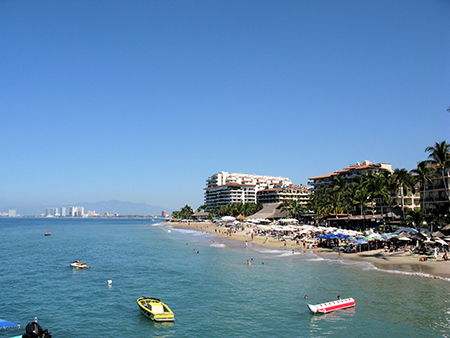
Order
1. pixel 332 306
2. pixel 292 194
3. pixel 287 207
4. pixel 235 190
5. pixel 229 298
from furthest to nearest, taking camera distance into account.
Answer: pixel 235 190
pixel 292 194
pixel 287 207
pixel 229 298
pixel 332 306

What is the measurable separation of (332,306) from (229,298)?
8229 millimetres

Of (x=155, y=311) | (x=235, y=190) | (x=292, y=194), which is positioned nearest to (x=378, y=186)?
(x=155, y=311)

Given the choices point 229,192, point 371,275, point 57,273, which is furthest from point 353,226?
point 229,192

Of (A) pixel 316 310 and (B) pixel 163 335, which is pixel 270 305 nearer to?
(A) pixel 316 310

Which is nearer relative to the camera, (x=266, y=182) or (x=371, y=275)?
(x=371, y=275)

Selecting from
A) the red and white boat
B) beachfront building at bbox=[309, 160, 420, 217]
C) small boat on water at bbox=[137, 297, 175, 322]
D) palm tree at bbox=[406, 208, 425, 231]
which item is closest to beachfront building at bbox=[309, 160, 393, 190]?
beachfront building at bbox=[309, 160, 420, 217]

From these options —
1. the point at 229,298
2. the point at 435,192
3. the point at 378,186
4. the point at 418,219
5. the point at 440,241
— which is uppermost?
the point at 378,186

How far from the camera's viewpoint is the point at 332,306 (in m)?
22.9

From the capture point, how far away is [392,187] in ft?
216

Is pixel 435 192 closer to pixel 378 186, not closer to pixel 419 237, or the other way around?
pixel 378 186

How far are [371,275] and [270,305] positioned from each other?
1382cm

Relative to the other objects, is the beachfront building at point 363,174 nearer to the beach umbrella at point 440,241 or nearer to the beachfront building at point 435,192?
the beachfront building at point 435,192

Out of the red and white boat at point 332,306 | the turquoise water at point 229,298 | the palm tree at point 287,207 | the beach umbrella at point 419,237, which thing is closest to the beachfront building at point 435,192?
the beach umbrella at point 419,237

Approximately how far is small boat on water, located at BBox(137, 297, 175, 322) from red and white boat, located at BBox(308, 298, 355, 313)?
9.85 metres
